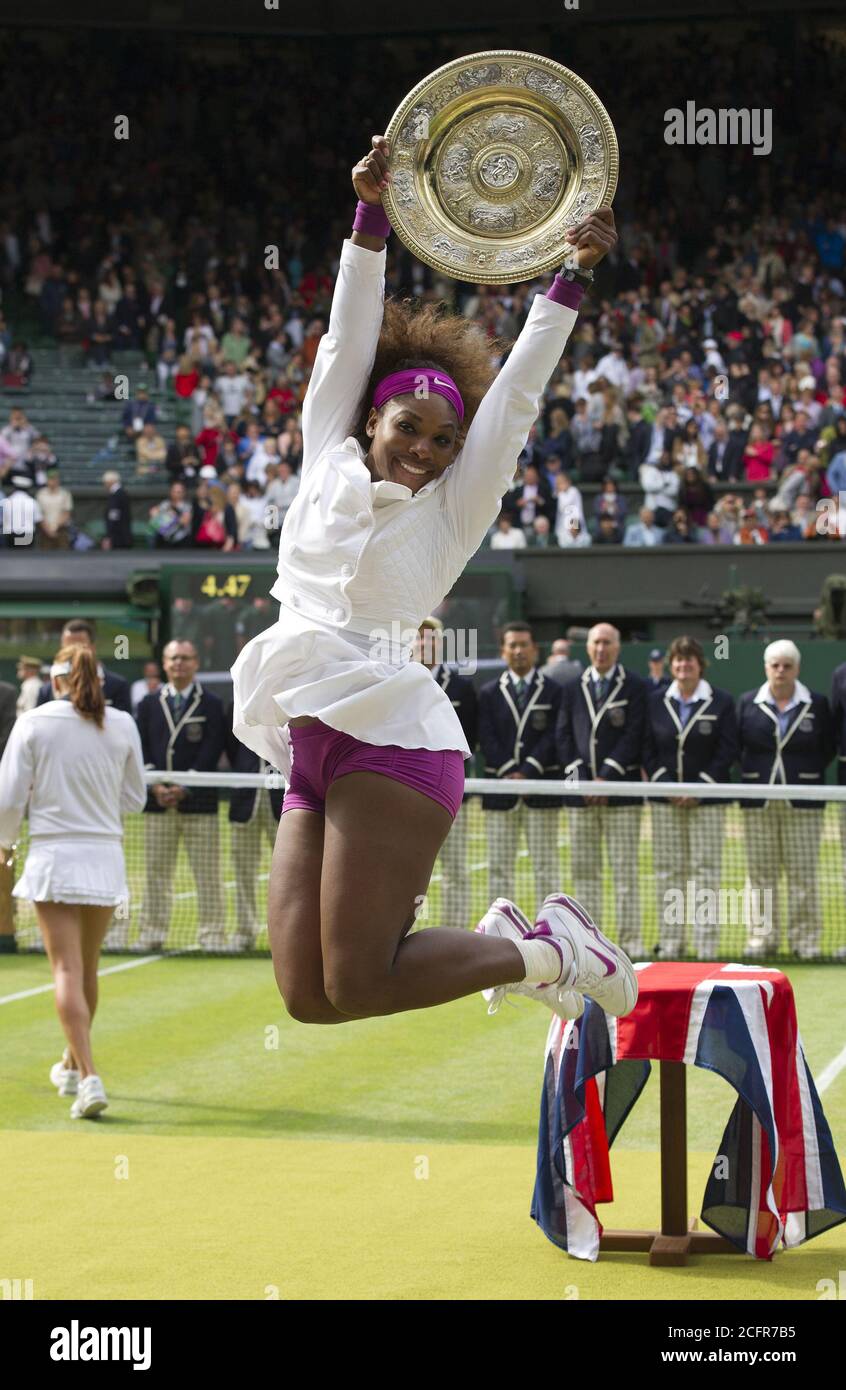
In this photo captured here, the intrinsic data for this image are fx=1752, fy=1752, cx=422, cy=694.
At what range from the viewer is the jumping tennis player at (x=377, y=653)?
4219 mm

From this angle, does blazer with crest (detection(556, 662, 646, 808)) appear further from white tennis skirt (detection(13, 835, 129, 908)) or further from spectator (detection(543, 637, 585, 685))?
white tennis skirt (detection(13, 835, 129, 908))

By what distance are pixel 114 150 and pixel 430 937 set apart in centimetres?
2857

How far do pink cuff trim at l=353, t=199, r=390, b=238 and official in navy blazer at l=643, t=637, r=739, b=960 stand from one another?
7.18 meters

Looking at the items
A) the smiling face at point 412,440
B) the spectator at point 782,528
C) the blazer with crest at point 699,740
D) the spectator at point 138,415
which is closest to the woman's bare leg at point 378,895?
the smiling face at point 412,440

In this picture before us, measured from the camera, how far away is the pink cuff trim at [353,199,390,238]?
452 cm

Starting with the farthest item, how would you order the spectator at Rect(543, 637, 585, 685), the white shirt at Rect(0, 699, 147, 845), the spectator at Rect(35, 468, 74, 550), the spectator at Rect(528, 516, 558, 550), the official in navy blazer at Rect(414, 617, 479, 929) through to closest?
the spectator at Rect(35, 468, 74, 550), the spectator at Rect(528, 516, 558, 550), the spectator at Rect(543, 637, 585, 685), the official in navy blazer at Rect(414, 617, 479, 929), the white shirt at Rect(0, 699, 147, 845)

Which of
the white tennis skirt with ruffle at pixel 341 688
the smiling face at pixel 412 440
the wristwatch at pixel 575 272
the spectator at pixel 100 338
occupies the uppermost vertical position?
the spectator at pixel 100 338

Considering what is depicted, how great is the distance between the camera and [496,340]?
498cm

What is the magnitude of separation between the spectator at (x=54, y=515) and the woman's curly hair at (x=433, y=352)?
1821cm

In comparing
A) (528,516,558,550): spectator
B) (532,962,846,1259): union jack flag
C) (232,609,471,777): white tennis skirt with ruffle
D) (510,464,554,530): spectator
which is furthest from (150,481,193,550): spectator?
(232,609,471,777): white tennis skirt with ruffle

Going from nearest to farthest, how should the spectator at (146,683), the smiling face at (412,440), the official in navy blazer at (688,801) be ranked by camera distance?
1. the smiling face at (412,440)
2. the official in navy blazer at (688,801)
3. the spectator at (146,683)

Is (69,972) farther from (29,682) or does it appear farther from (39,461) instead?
(39,461)

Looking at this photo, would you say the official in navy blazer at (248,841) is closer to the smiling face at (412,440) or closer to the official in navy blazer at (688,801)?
the official in navy blazer at (688,801)

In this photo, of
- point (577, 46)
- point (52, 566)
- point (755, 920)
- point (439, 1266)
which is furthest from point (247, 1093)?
point (577, 46)
